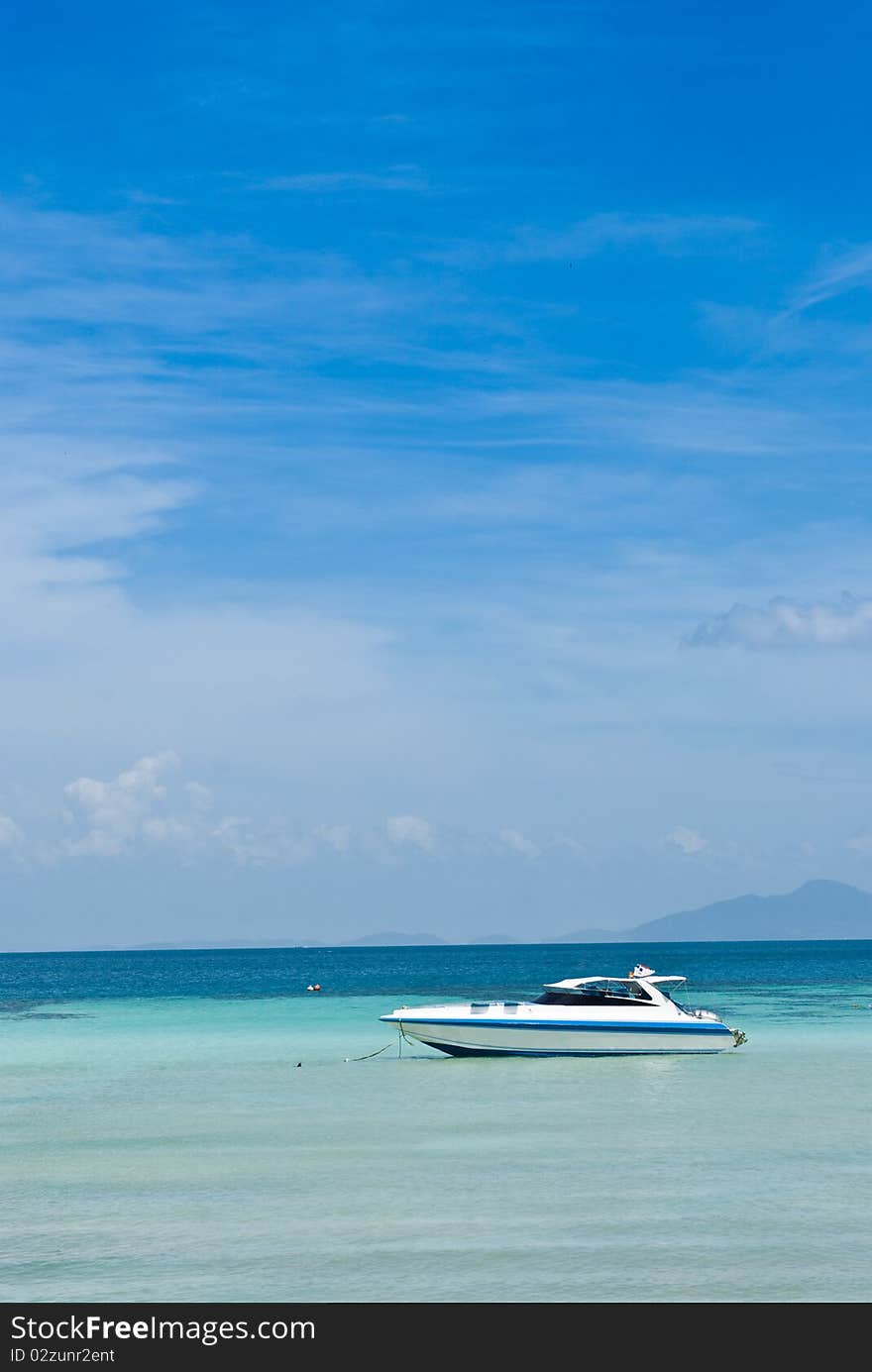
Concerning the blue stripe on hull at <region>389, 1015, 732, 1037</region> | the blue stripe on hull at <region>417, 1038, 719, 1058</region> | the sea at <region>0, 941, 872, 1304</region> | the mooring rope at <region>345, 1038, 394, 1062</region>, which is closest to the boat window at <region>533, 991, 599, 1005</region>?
the blue stripe on hull at <region>389, 1015, 732, 1037</region>

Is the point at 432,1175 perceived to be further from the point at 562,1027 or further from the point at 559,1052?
the point at 559,1052

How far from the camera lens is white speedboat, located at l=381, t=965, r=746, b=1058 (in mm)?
48469

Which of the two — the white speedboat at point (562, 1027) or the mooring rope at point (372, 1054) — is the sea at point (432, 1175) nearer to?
the mooring rope at point (372, 1054)

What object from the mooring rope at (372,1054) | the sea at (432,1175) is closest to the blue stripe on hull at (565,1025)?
the sea at (432,1175)

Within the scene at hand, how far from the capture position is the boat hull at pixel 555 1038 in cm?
4844

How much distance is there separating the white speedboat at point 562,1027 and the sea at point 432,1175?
59 centimetres

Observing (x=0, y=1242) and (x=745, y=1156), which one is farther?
(x=745, y=1156)

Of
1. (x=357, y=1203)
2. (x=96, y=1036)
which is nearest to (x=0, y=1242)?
(x=357, y=1203)

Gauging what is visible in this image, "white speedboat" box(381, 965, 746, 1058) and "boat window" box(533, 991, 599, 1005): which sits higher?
"boat window" box(533, 991, 599, 1005)

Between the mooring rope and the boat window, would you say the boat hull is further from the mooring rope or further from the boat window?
the mooring rope

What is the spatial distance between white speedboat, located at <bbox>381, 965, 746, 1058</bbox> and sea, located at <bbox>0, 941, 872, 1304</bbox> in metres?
0.59

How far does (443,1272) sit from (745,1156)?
1131 centimetres
